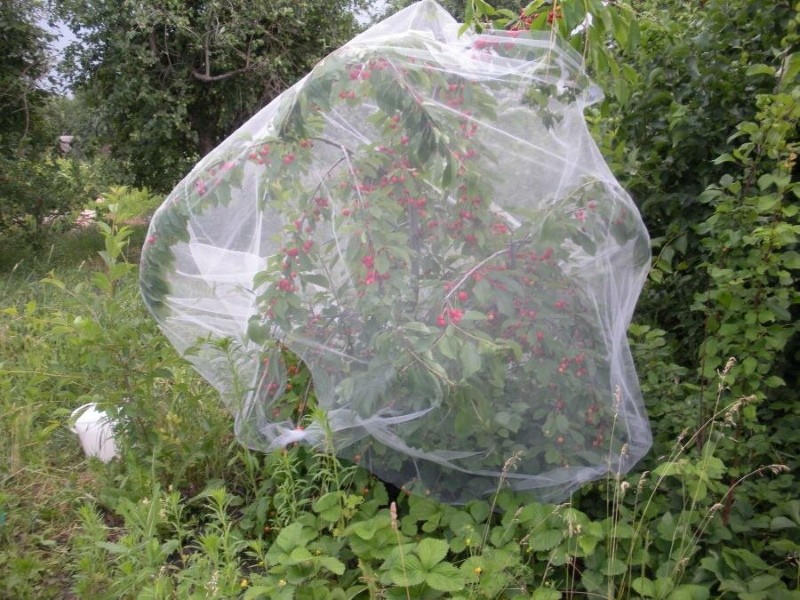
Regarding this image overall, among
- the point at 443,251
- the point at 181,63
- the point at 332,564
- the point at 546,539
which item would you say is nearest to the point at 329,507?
the point at 332,564

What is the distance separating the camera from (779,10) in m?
2.17

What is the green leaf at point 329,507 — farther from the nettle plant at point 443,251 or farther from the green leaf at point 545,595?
the green leaf at point 545,595

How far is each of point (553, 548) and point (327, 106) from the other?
4.80 ft

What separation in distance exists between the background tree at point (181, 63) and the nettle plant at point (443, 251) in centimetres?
604

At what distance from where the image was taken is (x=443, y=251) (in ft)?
6.48

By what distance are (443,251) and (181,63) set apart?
23.3 feet

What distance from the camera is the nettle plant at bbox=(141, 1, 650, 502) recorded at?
6.11ft

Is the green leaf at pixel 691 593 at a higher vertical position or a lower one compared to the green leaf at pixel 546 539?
higher

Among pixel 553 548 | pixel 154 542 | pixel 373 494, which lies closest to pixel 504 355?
pixel 553 548

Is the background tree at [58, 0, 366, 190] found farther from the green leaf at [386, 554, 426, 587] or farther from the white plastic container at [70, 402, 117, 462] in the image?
the green leaf at [386, 554, 426, 587]

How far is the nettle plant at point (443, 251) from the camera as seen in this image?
186cm

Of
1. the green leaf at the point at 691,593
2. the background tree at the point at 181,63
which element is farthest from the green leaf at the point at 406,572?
the background tree at the point at 181,63

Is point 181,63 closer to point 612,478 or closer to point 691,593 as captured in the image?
point 612,478

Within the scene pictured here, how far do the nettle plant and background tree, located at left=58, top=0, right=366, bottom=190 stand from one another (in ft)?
19.8
